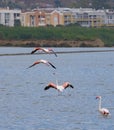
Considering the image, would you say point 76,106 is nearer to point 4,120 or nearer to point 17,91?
point 4,120

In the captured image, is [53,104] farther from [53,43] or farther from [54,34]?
[54,34]

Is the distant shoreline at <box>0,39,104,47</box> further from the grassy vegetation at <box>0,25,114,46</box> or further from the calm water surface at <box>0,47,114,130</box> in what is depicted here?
the calm water surface at <box>0,47,114,130</box>

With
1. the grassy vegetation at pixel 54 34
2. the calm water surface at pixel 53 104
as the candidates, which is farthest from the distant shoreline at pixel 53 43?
the calm water surface at pixel 53 104

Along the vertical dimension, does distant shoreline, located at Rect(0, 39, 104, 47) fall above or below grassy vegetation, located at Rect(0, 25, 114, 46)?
below

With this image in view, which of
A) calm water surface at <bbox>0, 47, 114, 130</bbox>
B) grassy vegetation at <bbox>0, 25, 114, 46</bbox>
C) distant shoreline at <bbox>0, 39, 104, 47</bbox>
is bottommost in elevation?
distant shoreline at <bbox>0, 39, 104, 47</bbox>

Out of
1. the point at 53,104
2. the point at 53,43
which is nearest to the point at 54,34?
the point at 53,43

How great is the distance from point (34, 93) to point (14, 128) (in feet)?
52.6

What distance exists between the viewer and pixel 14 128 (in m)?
39.2

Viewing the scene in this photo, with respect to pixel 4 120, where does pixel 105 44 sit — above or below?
below

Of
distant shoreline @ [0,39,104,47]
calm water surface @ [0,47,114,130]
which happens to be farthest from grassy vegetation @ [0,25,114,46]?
calm water surface @ [0,47,114,130]

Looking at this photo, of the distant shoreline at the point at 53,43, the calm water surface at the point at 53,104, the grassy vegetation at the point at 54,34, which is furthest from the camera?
the grassy vegetation at the point at 54,34

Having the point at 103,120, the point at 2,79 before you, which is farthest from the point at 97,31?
the point at 103,120

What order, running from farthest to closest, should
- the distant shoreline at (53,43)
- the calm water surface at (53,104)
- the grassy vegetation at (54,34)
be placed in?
1. the grassy vegetation at (54,34)
2. the distant shoreline at (53,43)
3. the calm water surface at (53,104)

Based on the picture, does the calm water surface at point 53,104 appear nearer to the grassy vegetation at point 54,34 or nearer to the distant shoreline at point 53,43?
the distant shoreline at point 53,43
